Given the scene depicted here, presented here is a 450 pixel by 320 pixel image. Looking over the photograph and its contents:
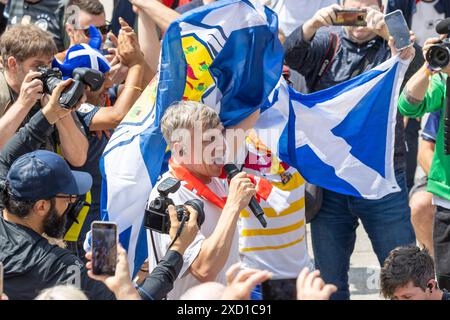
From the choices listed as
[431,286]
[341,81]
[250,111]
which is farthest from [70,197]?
[341,81]

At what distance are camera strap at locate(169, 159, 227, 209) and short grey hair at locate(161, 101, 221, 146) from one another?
0.15m

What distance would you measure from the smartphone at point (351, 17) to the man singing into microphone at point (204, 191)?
1288 millimetres

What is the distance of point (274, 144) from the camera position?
5836 millimetres

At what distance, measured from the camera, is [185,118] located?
185 inches

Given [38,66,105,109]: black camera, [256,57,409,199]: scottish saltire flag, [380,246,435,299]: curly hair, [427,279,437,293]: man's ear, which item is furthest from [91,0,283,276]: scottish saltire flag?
[427,279,437,293]: man's ear

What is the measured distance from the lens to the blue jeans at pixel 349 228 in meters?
5.91

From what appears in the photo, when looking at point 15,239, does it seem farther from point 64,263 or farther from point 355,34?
point 355,34

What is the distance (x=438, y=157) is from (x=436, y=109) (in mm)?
266

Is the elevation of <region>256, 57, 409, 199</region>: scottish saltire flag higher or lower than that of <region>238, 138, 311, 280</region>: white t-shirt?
higher

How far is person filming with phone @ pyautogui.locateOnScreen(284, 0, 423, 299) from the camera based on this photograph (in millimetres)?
5879

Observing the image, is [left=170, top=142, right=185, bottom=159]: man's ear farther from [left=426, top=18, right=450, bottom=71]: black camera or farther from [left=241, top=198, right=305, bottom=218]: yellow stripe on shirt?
[left=426, top=18, right=450, bottom=71]: black camera
